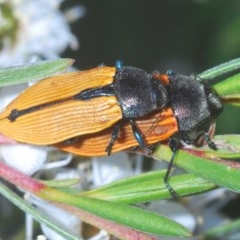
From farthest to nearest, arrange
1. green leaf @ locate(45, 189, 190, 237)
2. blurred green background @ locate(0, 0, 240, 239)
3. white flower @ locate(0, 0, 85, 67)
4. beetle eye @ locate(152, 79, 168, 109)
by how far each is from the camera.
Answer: blurred green background @ locate(0, 0, 240, 239)
white flower @ locate(0, 0, 85, 67)
beetle eye @ locate(152, 79, 168, 109)
green leaf @ locate(45, 189, 190, 237)

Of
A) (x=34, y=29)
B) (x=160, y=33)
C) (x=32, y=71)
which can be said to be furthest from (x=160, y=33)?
(x=32, y=71)

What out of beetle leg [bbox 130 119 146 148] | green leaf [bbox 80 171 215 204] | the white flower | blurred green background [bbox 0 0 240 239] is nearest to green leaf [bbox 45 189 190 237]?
green leaf [bbox 80 171 215 204]

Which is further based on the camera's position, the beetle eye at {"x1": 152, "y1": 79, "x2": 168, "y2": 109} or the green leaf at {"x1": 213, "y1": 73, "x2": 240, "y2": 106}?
the beetle eye at {"x1": 152, "y1": 79, "x2": 168, "y2": 109}

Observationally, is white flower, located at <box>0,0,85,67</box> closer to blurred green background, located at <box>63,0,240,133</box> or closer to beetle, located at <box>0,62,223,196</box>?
blurred green background, located at <box>63,0,240,133</box>

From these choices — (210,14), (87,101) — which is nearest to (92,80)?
(87,101)

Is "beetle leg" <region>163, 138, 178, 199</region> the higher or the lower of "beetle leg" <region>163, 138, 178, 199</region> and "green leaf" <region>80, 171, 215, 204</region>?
the higher

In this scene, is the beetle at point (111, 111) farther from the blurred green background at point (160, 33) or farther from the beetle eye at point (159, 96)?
the blurred green background at point (160, 33)

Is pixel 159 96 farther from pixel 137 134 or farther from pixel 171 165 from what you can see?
pixel 171 165
